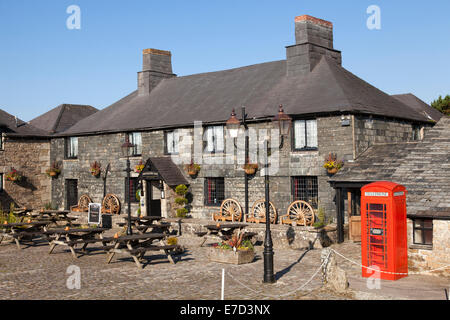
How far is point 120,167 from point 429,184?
17140mm

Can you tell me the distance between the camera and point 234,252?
555 inches

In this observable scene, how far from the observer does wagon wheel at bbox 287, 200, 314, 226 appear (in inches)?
749

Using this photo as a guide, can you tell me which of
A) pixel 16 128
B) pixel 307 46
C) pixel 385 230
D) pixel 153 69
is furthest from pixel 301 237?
pixel 16 128

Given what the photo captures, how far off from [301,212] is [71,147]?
1613cm

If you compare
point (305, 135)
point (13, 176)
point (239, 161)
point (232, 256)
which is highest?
point (305, 135)

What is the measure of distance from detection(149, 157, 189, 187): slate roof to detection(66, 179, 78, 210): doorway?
323 inches

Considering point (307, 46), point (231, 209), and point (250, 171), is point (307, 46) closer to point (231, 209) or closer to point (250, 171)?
point (250, 171)

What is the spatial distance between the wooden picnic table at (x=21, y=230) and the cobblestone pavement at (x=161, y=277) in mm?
992

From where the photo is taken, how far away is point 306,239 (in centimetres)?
1694

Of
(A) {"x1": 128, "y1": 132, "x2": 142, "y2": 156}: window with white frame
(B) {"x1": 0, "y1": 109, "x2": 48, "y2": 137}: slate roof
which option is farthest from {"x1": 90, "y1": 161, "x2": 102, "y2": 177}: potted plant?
(B) {"x1": 0, "y1": 109, "x2": 48, "y2": 137}: slate roof

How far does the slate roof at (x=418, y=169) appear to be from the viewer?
12.6 m

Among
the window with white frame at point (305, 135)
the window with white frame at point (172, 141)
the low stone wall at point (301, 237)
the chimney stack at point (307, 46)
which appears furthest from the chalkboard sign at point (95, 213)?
the chimney stack at point (307, 46)

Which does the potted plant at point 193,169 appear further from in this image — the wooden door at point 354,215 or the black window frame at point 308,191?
the wooden door at point 354,215
